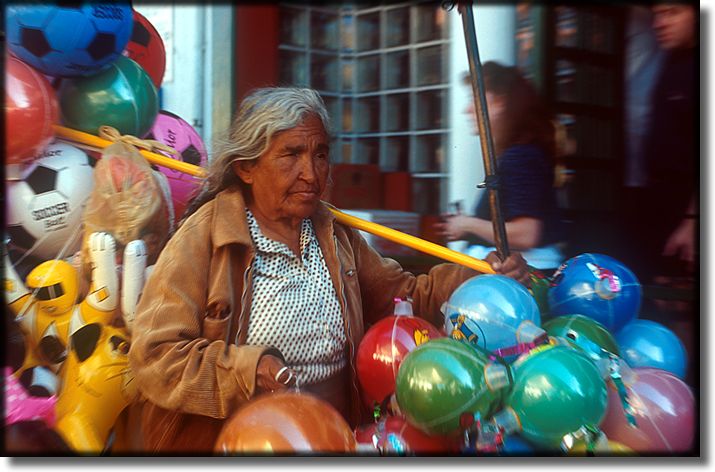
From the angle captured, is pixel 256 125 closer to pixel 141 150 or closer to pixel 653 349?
pixel 141 150

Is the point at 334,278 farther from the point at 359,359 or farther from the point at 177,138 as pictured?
the point at 177,138

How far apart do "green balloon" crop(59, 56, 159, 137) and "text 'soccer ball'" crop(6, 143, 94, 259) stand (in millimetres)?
152

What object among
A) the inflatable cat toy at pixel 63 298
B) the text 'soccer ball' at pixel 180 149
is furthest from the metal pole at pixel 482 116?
the inflatable cat toy at pixel 63 298

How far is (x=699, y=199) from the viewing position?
3.21m

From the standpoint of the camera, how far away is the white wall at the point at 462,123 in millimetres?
3227

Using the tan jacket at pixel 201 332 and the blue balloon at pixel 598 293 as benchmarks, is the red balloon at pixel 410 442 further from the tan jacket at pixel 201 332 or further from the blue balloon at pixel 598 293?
the blue balloon at pixel 598 293

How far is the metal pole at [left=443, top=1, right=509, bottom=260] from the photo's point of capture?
303 centimetres

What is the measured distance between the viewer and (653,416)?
104 inches

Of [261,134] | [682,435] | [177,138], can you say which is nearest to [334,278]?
[261,134]

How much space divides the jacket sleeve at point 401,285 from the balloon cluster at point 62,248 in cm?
85

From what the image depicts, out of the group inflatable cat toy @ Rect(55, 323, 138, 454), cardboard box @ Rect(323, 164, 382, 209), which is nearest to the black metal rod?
cardboard box @ Rect(323, 164, 382, 209)

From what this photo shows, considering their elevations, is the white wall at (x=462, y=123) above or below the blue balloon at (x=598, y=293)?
above

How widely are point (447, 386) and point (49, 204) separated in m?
1.59

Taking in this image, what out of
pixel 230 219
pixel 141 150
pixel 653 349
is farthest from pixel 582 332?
pixel 141 150
